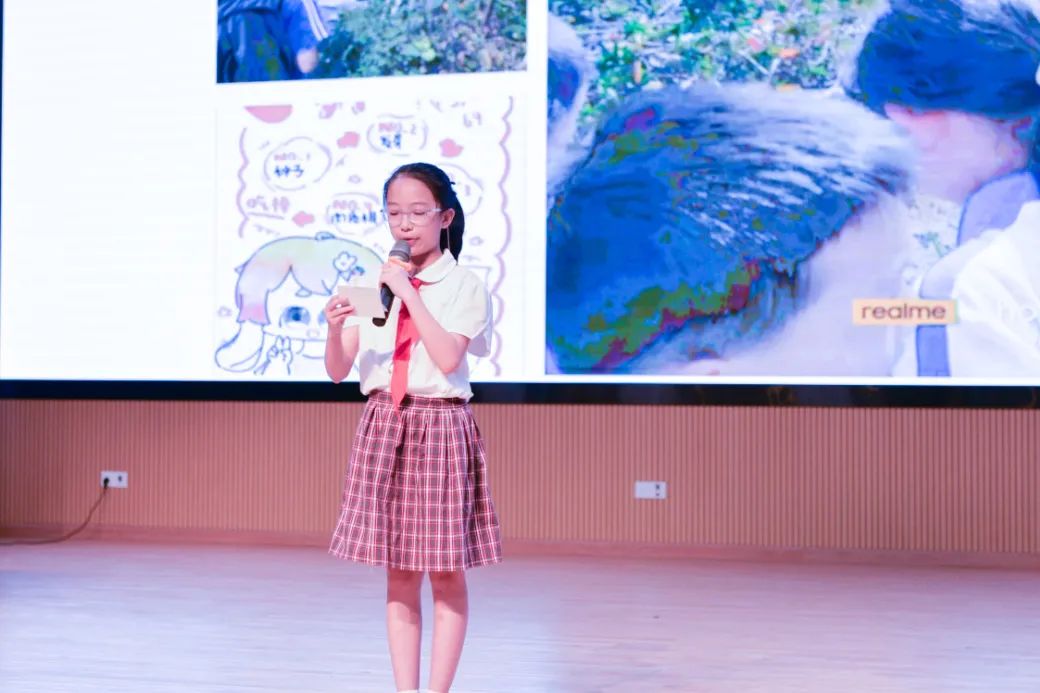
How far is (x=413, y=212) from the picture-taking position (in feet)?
7.43

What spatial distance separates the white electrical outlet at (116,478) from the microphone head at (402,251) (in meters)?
3.97

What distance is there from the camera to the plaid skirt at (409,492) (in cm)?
223

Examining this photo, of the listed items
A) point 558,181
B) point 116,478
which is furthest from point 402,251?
point 116,478

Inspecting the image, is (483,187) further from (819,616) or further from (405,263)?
(405,263)

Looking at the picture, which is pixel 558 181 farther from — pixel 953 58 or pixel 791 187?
pixel 953 58

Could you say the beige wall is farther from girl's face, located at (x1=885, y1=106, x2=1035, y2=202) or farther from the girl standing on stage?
the girl standing on stage

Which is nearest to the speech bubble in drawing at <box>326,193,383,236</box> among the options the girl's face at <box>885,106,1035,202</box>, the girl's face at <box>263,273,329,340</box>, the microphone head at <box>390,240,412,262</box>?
the girl's face at <box>263,273,329,340</box>

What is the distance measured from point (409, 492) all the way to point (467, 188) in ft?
10.4

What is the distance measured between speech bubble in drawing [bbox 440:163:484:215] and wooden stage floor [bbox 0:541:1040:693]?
1.46 metres

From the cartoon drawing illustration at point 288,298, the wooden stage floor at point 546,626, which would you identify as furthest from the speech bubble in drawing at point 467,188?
the wooden stage floor at point 546,626

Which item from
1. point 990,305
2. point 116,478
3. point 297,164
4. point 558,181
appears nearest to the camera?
point 990,305

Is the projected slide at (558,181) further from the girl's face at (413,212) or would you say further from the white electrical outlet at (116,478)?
the girl's face at (413,212)

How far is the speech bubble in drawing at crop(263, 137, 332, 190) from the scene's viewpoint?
17.8 ft

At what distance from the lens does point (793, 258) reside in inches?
197
